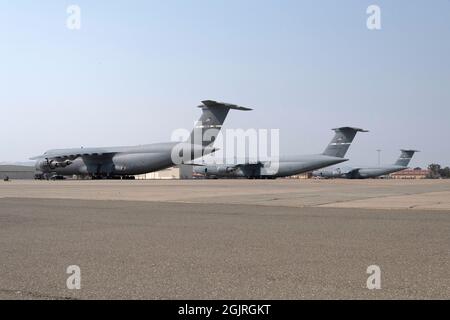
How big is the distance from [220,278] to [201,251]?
212 centimetres

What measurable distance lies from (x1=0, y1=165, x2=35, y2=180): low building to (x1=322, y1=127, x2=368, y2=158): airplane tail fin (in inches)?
2480

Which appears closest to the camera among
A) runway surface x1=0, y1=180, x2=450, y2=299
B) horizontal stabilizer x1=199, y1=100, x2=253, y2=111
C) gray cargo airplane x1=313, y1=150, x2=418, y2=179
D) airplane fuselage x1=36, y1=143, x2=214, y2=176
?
runway surface x1=0, y1=180, x2=450, y2=299

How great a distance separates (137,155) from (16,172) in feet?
167

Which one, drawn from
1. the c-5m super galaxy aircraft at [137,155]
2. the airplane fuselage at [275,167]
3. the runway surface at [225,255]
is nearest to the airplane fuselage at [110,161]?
the c-5m super galaxy aircraft at [137,155]

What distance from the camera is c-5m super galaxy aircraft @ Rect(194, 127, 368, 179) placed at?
82875mm

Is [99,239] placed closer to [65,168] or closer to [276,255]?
[276,255]

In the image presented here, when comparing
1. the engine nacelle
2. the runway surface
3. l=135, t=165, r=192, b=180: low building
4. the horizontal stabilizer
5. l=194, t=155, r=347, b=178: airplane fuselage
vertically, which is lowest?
l=135, t=165, r=192, b=180: low building

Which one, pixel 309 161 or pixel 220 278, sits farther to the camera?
pixel 309 161

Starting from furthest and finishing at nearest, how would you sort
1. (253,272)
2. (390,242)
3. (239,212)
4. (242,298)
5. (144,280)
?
(239,212) < (390,242) < (253,272) < (144,280) < (242,298)

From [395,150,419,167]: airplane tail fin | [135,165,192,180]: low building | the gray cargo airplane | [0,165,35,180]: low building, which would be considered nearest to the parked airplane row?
[135,165,192,180]: low building

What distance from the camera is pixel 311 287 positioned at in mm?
6105

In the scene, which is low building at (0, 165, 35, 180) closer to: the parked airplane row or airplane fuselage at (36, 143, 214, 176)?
the parked airplane row

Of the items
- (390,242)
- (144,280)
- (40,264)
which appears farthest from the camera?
(390,242)
